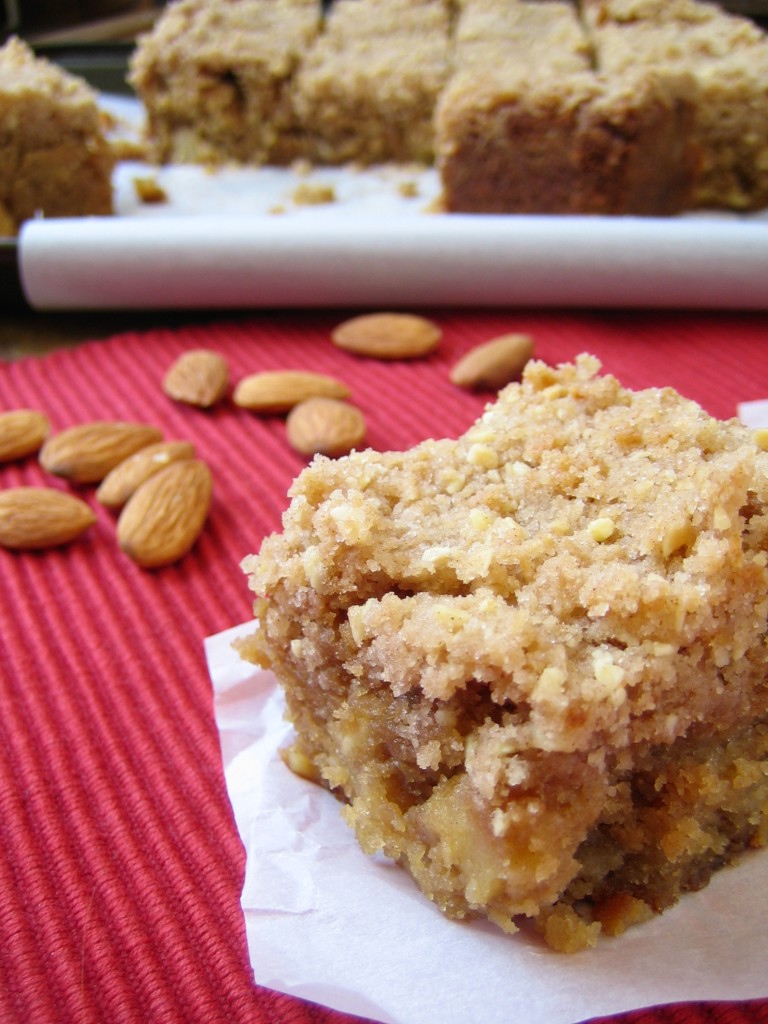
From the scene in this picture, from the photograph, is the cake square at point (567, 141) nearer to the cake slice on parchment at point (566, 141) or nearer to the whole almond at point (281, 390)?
the cake slice on parchment at point (566, 141)

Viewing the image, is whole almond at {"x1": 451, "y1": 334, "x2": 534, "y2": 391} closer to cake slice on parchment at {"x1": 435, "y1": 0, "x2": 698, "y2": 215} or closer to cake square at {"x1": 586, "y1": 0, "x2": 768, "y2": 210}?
cake slice on parchment at {"x1": 435, "y1": 0, "x2": 698, "y2": 215}

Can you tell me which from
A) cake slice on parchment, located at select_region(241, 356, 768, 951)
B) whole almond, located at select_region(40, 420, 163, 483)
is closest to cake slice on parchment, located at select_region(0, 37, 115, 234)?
whole almond, located at select_region(40, 420, 163, 483)

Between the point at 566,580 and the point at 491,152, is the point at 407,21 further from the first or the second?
the point at 566,580

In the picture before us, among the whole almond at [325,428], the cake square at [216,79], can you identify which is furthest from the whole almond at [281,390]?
the cake square at [216,79]

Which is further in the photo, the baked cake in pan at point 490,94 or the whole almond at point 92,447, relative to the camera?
the baked cake in pan at point 490,94

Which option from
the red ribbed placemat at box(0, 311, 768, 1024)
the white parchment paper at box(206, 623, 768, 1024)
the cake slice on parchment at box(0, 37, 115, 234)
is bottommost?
the red ribbed placemat at box(0, 311, 768, 1024)

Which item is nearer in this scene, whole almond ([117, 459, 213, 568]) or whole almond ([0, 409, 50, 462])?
whole almond ([117, 459, 213, 568])

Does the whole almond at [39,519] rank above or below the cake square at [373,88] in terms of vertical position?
below
